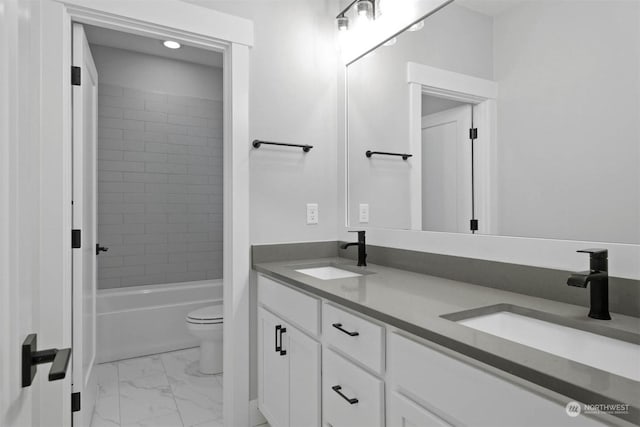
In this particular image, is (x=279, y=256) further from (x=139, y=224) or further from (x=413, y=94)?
(x=139, y=224)

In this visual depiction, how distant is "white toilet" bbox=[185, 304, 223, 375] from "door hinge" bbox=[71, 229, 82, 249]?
43.0 inches

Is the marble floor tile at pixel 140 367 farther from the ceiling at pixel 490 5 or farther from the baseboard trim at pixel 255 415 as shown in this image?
the ceiling at pixel 490 5

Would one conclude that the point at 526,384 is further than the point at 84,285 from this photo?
No

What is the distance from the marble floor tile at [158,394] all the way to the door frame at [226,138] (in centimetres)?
27

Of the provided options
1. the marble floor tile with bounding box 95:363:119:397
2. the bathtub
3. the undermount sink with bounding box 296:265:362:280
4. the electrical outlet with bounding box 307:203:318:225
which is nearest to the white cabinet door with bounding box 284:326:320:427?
the undermount sink with bounding box 296:265:362:280

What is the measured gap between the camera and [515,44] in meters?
1.37

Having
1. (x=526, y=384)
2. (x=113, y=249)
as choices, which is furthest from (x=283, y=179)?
(x=113, y=249)

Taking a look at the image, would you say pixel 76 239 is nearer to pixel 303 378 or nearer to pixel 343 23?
pixel 303 378

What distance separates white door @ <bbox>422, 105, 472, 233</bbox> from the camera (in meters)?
1.60

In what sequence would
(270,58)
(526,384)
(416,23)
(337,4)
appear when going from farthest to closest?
1. (337,4)
2. (270,58)
3. (416,23)
4. (526,384)

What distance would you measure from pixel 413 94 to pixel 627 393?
5.12 ft

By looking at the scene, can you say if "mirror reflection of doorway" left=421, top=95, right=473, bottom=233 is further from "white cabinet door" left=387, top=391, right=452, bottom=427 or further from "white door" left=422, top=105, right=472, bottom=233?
"white cabinet door" left=387, top=391, right=452, bottom=427

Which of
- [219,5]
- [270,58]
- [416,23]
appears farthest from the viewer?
[270,58]

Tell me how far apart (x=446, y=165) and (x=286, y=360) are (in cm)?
115
